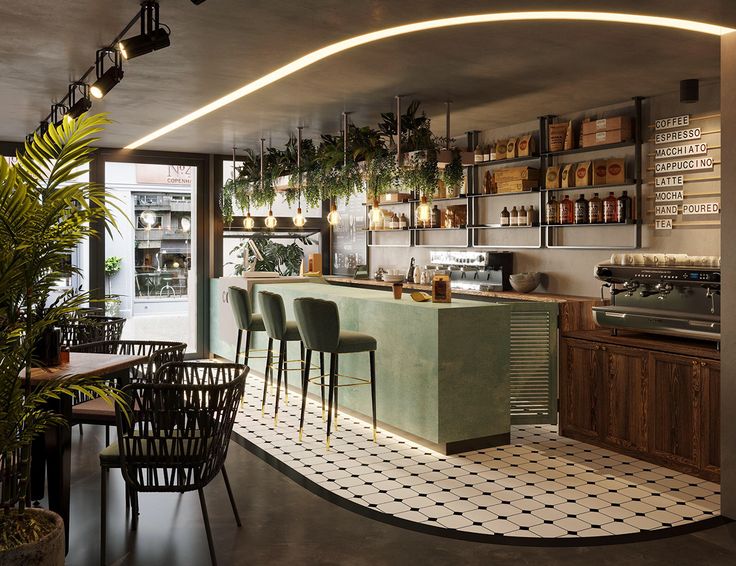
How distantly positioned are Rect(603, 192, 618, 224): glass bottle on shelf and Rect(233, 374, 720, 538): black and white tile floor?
190cm

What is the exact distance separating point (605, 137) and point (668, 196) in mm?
783

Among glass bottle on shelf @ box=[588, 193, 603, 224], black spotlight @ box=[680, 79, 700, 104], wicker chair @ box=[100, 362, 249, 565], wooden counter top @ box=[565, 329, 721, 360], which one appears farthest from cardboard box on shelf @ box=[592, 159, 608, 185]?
wicker chair @ box=[100, 362, 249, 565]

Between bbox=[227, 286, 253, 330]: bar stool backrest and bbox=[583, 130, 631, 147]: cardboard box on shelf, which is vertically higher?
bbox=[583, 130, 631, 147]: cardboard box on shelf

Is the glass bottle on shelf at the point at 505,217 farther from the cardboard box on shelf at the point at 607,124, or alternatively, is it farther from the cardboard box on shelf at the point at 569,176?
the cardboard box on shelf at the point at 607,124

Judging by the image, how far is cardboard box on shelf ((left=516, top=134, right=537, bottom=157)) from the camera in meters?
7.29

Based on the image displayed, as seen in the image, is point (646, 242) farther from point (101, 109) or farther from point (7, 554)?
point (7, 554)

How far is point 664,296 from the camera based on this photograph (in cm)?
510

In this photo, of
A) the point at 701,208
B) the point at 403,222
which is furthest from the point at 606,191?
the point at 403,222

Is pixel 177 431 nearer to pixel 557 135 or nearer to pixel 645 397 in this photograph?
pixel 645 397

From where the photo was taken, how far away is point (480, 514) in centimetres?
412

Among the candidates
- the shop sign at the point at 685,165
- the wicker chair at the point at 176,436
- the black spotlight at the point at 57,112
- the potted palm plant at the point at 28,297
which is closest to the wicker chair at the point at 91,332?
the black spotlight at the point at 57,112

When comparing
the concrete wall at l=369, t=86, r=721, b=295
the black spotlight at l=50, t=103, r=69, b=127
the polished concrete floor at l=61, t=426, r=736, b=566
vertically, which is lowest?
the polished concrete floor at l=61, t=426, r=736, b=566

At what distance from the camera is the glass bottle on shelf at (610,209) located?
647 cm

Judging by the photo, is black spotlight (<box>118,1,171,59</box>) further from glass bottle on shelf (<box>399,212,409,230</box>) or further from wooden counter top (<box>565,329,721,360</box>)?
glass bottle on shelf (<box>399,212,409,230</box>)
